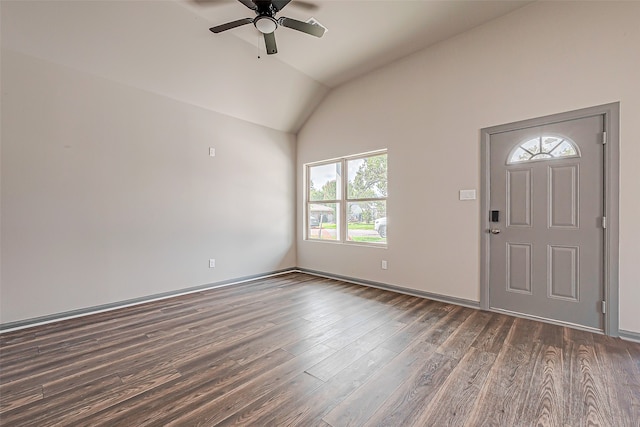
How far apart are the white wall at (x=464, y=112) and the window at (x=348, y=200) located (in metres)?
0.20

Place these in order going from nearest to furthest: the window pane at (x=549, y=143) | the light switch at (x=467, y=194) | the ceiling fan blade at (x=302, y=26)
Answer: the ceiling fan blade at (x=302, y=26) < the window pane at (x=549, y=143) < the light switch at (x=467, y=194)

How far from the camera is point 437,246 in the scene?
3.70 meters

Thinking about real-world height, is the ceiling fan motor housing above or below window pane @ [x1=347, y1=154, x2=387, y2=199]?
above

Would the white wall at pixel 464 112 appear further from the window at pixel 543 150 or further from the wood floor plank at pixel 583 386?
the wood floor plank at pixel 583 386

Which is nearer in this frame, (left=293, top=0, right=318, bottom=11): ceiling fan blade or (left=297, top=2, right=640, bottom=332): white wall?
(left=297, top=2, right=640, bottom=332): white wall

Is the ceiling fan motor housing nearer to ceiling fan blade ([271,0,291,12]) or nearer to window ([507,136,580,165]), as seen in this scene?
ceiling fan blade ([271,0,291,12])

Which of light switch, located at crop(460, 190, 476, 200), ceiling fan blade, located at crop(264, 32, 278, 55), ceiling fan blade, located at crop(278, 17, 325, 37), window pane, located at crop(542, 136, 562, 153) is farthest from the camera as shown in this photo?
light switch, located at crop(460, 190, 476, 200)

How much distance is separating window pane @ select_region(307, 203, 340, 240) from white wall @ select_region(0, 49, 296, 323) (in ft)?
3.77

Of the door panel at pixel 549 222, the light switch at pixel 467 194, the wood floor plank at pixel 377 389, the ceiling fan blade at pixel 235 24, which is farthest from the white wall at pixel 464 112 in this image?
the ceiling fan blade at pixel 235 24

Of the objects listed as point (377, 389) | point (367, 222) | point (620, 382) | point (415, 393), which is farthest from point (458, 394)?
point (367, 222)

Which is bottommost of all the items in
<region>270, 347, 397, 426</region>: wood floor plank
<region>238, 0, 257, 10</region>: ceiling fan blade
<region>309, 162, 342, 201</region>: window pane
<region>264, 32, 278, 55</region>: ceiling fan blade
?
<region>270, 347, 397, 426</region>: wood floor plank

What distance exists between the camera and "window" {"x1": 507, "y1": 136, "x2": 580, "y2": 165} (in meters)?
2.83

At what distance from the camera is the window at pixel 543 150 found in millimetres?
2832

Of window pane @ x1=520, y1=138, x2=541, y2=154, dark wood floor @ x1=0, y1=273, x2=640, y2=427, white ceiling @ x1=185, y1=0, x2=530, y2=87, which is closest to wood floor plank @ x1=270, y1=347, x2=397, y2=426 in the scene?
dark wood floor @ x1=0, y1=273, x2=640, y2=427
